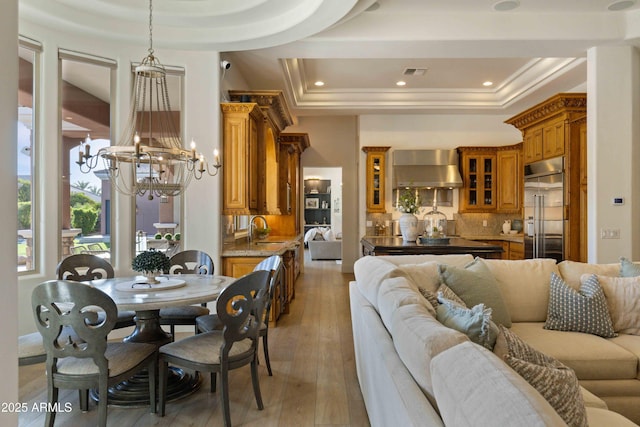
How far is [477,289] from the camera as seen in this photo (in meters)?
2.60

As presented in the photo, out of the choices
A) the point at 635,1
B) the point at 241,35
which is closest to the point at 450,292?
the point at 241,35

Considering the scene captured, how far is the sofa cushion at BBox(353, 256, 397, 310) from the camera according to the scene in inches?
93.6

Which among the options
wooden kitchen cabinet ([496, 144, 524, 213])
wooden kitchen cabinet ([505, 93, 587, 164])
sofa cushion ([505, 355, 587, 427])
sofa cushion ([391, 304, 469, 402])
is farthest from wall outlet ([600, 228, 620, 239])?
sofa cushion ([505, 355, 587, 427])

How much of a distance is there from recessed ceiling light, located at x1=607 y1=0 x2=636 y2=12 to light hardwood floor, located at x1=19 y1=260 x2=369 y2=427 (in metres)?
4.19

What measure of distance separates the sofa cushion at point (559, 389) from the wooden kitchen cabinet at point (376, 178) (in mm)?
6472

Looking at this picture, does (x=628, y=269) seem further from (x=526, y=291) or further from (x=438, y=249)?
(x=438, y=249)

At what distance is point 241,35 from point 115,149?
205 cm

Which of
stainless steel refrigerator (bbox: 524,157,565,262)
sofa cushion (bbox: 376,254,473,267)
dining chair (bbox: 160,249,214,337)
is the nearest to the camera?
sofa cushion (bbox: 376,254,473,267)

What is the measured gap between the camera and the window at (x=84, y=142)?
157 inches

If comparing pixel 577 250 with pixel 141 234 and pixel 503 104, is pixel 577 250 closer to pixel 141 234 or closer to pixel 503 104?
pixel 503 104

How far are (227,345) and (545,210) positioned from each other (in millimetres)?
4889

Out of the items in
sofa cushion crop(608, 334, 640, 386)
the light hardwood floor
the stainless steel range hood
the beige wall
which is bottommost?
the light hardwood floor

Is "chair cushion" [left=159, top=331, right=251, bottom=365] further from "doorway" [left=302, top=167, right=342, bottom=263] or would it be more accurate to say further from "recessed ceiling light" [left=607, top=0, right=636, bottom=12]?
"doorway" [left=302, top=167, right=342, bottom=263]

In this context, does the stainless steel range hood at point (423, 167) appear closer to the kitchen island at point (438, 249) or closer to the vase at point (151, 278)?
the kitchen island at point (438, 249)
